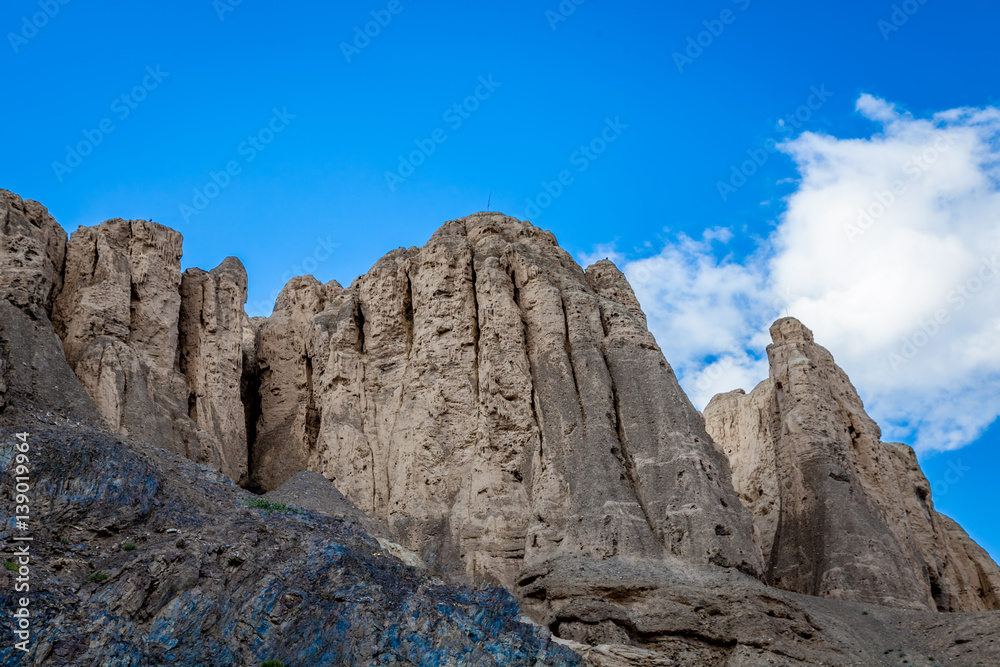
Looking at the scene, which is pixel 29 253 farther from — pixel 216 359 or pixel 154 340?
→ pixel 216 359

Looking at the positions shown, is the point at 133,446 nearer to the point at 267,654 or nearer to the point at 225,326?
the point at 267,654

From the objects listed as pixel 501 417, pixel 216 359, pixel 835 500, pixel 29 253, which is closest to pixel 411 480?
pixel 501 417

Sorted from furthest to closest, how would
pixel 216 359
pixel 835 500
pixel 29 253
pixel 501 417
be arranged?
pixel 216 359 → pixel 835 500 → pixel 501 417 → pixel 29 253

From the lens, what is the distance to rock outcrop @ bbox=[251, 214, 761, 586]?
124 ft

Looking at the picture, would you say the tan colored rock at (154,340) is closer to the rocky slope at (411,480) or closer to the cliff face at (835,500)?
the rocky slope at (411,480)

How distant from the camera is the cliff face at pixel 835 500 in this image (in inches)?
1650

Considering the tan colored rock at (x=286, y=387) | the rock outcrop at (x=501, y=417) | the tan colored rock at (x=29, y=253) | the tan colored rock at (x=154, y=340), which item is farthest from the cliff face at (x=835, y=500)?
the tan colored rock at (x=29, y=253)

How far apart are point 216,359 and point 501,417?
45.4 ft

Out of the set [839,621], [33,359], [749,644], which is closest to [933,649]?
[839,621]

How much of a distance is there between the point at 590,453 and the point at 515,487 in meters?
2.98

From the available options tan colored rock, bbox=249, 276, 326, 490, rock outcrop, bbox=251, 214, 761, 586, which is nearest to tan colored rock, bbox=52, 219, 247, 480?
tan colored rock, bbox=249, 276, 326, 490

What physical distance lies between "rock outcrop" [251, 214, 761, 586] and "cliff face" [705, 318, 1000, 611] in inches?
216

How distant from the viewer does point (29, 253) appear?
4088 cm

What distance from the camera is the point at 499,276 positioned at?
4528 cm
